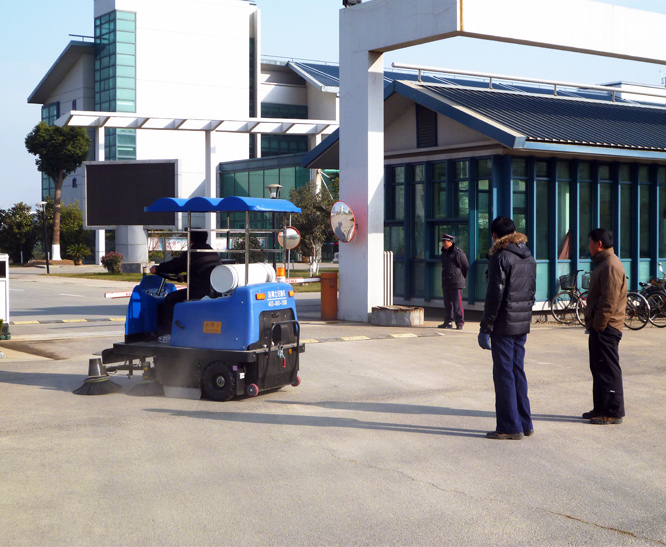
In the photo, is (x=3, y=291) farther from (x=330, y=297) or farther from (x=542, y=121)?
(x=542, y=121)

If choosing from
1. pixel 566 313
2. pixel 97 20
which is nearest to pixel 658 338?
pixel 566 313

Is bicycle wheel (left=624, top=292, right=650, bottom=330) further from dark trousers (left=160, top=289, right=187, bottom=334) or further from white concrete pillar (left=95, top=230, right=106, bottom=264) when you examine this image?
white concrete pillar (left=95, top=230, right=106, bottom=264)

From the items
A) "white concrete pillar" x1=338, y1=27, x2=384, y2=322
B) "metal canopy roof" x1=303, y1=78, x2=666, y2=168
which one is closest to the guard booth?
"white concrete pillar" x1=338, y1=27, x2=384, y2=322

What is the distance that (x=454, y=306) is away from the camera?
16.6 meters

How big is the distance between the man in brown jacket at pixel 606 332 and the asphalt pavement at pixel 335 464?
8.6 inches

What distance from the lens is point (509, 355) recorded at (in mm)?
7527

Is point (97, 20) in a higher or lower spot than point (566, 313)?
higher

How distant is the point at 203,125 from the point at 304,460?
92.8 ft

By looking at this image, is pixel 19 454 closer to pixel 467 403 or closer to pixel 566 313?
pixel 467 403

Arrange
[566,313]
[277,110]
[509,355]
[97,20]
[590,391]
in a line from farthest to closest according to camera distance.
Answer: [277,110] < [97,20] < [566,313] < [590,391] < [509,355]

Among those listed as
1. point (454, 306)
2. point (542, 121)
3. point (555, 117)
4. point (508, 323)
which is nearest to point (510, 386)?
point (508, 323)

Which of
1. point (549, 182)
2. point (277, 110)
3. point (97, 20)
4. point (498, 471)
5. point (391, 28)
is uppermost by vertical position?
point (97, 20)

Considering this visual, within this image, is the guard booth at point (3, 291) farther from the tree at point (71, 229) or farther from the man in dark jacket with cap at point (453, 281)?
the tree at point (71, 229)

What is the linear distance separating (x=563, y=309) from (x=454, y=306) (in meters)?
2.74
